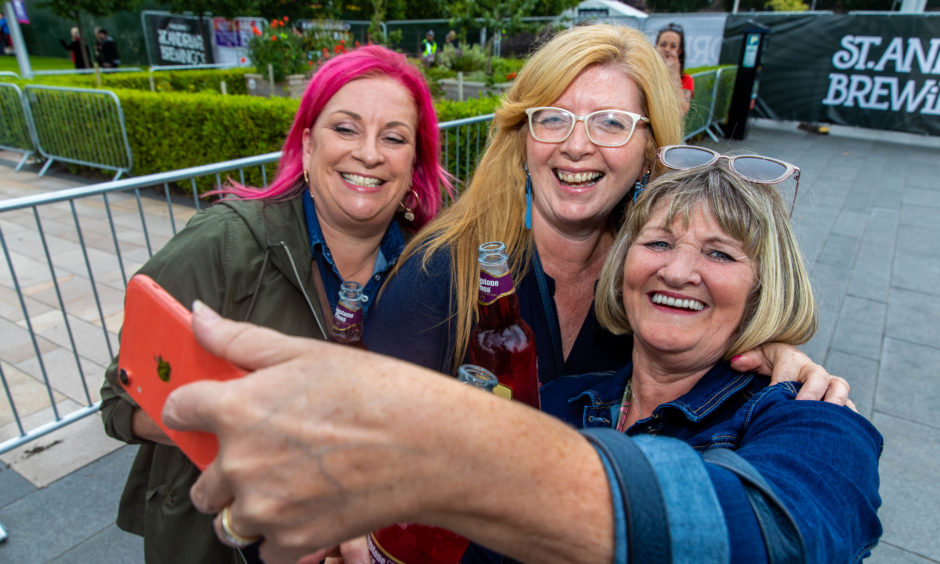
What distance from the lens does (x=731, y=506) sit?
672mm

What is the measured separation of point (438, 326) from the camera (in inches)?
64.0

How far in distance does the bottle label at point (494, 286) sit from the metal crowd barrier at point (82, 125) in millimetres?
10095

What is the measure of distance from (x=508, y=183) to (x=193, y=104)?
8332 millimetres

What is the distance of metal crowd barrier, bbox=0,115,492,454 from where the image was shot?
3.33m

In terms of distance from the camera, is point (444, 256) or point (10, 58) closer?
point (444, 256)

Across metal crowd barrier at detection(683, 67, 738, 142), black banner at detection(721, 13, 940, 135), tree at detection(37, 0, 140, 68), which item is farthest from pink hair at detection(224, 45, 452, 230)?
tree at detection(37, 0, 140, 68)

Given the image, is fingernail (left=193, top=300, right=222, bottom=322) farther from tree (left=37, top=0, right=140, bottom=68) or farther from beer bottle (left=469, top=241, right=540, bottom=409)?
tree (left=37, top=0, right=140, bottom=68)

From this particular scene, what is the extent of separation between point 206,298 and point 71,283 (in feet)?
18.3

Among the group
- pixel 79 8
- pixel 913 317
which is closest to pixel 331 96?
pixel 913 317

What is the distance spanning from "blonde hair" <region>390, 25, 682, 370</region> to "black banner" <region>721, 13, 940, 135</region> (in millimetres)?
15370

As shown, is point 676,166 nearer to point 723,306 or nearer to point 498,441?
point 723,306

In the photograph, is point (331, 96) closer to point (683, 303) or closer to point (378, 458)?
point (683, 303)

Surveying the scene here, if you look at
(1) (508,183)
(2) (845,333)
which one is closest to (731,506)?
(1) (508,183)

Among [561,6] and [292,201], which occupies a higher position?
[561,6]
